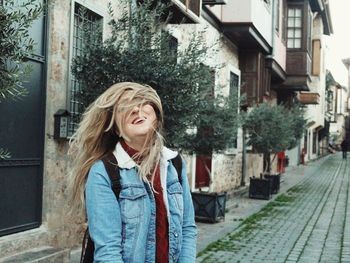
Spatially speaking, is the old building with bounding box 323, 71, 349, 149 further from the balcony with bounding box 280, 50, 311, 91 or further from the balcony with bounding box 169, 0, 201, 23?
the balcony with bounding box 169, 0, 201, 23

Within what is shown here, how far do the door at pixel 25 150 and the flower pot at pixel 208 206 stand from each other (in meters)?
4.18

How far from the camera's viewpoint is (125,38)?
655 centimetres

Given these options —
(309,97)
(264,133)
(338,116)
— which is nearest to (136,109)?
(264,133)

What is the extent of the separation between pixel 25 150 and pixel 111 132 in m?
4.22

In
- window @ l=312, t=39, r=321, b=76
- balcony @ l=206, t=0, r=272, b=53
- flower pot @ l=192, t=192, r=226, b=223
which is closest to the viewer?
flower pot @ l=192, t=192, r=226, b=223

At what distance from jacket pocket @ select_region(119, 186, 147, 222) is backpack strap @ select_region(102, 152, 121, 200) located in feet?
0.08

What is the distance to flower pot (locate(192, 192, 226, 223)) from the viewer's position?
10328 mm

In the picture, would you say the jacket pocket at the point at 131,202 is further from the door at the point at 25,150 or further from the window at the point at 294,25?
the window at the point at 294,25

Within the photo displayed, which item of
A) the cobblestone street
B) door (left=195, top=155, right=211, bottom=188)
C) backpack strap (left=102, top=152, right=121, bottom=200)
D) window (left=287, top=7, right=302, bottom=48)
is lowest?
the cobblestone street

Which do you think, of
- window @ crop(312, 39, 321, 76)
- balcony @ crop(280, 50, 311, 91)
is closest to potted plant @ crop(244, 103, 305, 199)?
balcony @ crop(280, 50, 311, 91)

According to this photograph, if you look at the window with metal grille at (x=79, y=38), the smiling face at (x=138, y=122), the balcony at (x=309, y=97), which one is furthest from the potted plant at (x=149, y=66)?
the balcony at (x=309, y=97)

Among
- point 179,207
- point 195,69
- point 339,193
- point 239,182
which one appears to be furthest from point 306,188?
point 179,207

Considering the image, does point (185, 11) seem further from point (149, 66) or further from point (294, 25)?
point (294, 25)

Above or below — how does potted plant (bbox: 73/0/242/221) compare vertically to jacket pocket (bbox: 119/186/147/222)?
Answer: above
